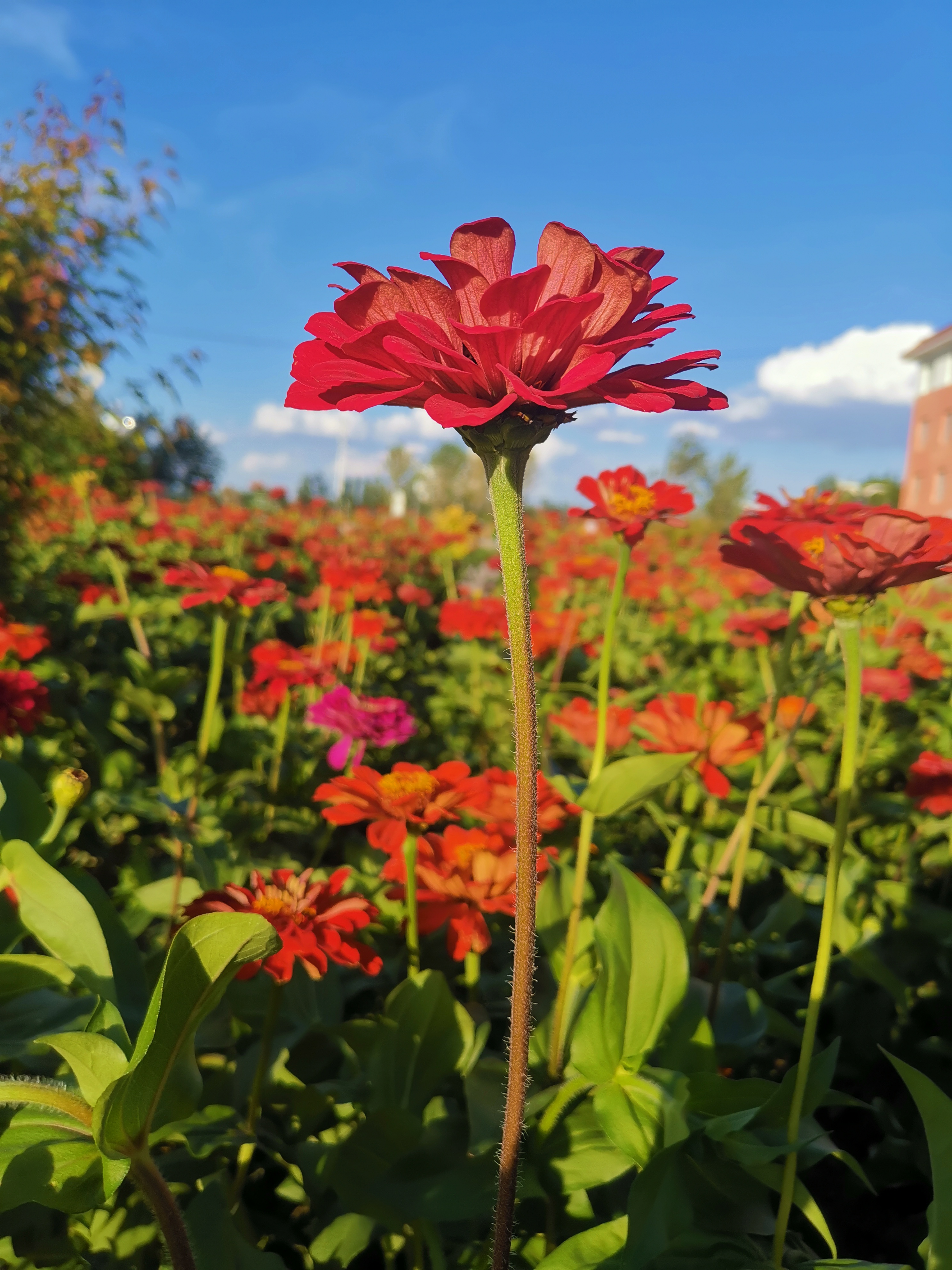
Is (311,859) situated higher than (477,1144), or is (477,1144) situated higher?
(477,1144)

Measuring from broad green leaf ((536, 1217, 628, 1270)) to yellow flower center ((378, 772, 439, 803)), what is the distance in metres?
0.58

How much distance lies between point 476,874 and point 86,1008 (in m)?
0.53

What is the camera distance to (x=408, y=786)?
48.9 inches

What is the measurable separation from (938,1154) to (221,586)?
1840 mm

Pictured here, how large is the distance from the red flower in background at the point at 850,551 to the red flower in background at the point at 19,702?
4.75 feet

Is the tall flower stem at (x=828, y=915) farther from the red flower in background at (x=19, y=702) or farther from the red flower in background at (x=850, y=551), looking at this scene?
the red flower in background at (x=19, y=702)

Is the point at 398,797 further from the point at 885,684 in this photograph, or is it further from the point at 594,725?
the point at 885,684

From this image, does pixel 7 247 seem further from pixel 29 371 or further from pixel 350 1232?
pixel 350 1232

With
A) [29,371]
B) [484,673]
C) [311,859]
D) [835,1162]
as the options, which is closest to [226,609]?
[311,859]

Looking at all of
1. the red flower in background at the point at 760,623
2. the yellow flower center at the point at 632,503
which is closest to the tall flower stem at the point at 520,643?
the yellow flower center at the point at 632,503

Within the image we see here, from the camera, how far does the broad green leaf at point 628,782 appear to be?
1.08m

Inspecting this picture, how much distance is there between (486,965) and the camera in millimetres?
1933

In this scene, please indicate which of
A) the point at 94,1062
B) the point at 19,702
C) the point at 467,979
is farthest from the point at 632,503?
the point at 19,702

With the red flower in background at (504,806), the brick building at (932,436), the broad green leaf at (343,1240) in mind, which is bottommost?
the broad green leaf at (343,1240)
